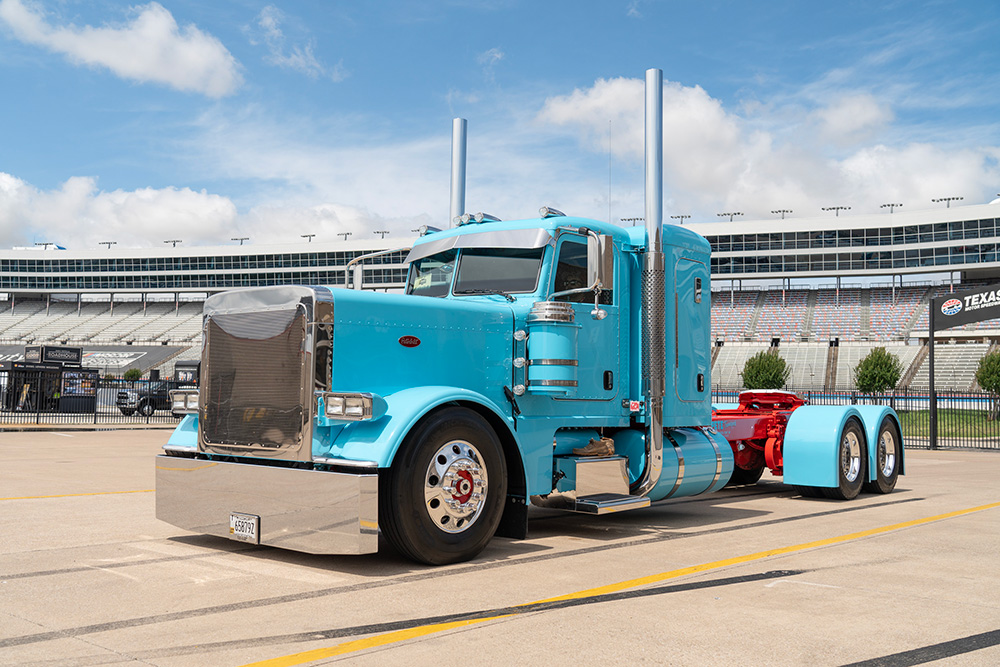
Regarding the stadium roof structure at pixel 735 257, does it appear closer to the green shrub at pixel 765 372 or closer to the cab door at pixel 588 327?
the green shrub at pixel 765 372

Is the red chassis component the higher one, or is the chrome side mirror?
the chrome side mirror

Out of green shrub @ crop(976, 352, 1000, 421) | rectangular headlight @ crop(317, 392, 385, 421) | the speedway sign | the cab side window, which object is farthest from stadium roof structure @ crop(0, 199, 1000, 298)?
rectangular headlight @ crop(317, 392, 385, 421)

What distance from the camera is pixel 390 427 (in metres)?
6.04

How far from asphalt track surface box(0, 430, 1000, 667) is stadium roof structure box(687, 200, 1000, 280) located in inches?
2681

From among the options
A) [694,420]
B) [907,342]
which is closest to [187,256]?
[907,342]

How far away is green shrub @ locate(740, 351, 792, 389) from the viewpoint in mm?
56531

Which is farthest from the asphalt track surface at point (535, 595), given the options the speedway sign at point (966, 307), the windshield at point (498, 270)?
the speedway sign at point (966, 307)

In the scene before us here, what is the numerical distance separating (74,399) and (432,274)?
30.0 meters

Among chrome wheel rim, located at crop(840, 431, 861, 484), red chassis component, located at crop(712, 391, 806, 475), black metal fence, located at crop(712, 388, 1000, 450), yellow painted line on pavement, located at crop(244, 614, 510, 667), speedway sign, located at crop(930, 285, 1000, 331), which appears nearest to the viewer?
yellow painted line on pavement, located at crop(244, 614, 510, 667)

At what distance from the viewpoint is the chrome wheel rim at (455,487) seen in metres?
6.37

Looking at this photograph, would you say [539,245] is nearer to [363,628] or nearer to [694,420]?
[694,420]

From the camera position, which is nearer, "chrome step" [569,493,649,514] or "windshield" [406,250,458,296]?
"chrome step" [569,493,649,514]

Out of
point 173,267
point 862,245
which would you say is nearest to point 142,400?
point 862,245

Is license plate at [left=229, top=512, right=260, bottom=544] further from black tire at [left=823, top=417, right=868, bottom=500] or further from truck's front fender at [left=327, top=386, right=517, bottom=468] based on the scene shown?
black tire at [left=823, top=417, right=868, bottom=500]
